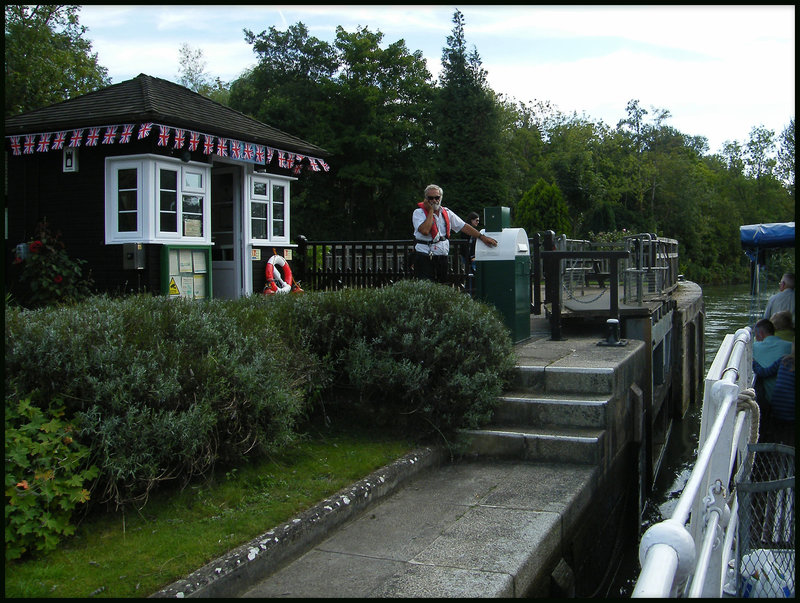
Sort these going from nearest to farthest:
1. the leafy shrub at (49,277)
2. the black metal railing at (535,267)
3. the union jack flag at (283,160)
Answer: the black metal railing at (535,267)
the leafy shrub at (49,277)
the union jack flag at (283,160)

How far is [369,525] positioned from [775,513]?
2548mm

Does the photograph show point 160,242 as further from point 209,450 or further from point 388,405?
point 209,450

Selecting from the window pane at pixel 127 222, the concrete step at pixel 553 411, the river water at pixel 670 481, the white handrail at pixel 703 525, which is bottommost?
the river water at pixel 670 481

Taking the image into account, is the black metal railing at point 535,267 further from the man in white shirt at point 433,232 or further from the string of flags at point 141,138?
the string of flags at point 141,138

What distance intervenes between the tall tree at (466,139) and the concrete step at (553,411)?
34.2 meters

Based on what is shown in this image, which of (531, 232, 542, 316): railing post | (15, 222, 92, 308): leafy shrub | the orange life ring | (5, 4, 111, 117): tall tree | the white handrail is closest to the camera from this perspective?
the white handrail

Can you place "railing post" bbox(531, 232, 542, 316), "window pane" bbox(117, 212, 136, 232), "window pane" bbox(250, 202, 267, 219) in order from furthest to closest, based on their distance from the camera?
"window pane" bbox(250, 202, 267, 219), "railing post" bbox(531, 232, 542, 316), "window pane" bbox(117, 212, 136, 232)

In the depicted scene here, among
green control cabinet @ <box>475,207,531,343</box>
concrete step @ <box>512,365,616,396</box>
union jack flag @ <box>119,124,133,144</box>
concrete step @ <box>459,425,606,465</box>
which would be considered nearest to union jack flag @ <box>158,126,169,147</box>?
union jack flag @ <box>119,124,133,144</box>

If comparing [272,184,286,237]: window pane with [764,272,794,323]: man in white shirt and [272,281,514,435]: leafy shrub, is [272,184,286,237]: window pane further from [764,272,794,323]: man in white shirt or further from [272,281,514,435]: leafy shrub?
[764,272,794,323]: man in white shirt

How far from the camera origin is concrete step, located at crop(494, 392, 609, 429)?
22.2ft

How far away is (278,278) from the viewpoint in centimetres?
1378

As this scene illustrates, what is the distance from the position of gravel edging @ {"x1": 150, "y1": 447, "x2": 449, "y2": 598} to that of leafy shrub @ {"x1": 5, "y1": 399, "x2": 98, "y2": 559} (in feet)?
2.53

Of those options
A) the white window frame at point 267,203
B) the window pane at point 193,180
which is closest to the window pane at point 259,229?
the white window frame at point 267,203

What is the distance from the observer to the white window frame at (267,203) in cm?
1364
